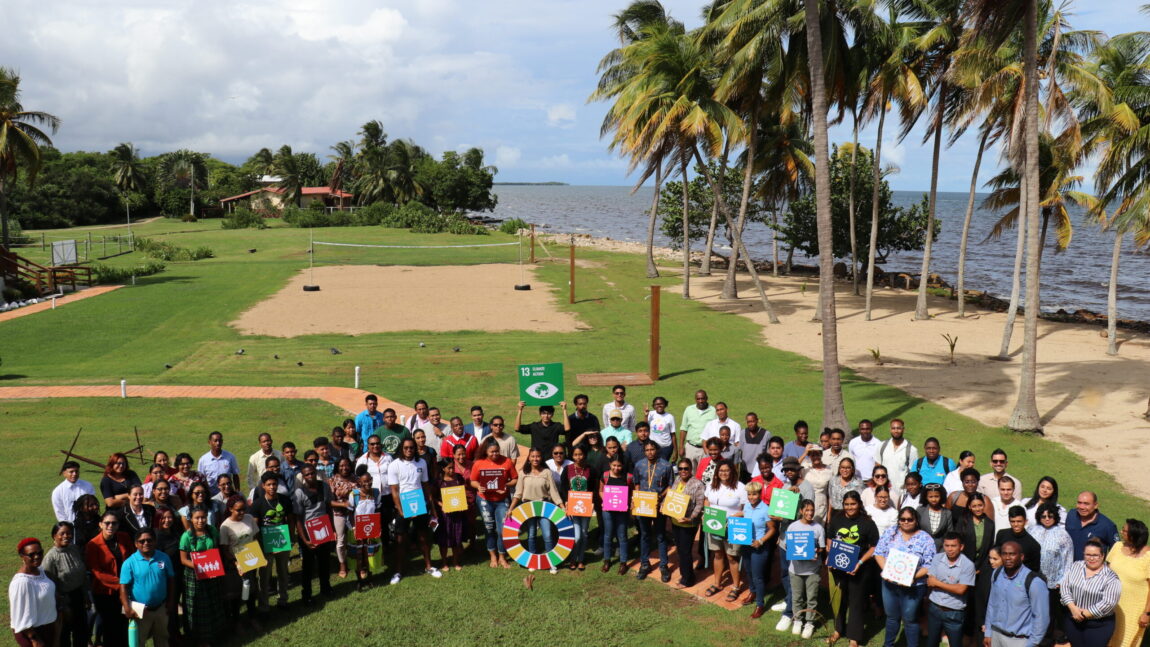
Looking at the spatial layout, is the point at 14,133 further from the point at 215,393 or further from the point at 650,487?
the point at 650,487

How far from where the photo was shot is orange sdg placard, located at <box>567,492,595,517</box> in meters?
10.0

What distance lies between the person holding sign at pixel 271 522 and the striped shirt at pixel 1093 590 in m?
7.79

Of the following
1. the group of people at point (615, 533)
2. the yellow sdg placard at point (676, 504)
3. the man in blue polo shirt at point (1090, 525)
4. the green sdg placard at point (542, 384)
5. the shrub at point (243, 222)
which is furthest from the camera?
the shrub at point (243, 222)

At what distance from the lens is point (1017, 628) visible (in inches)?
288

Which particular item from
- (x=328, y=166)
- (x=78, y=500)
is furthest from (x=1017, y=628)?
(x=328, y=166)

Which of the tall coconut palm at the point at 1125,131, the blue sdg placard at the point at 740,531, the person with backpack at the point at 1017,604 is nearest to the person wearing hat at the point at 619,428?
the blue sdg placard at the point at 740,531

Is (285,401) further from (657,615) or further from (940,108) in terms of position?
(940,108)

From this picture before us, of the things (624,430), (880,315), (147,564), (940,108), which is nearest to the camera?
(147,564)

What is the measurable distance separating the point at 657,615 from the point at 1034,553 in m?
3.82

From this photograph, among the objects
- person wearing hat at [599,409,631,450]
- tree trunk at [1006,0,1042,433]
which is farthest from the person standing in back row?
tree trunk at [1006,0,1042,433]

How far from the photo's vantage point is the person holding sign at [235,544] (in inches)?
336

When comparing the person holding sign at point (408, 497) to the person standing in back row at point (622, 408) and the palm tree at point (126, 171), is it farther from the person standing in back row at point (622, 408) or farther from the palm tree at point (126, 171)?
the palm tree at point (126, 171)

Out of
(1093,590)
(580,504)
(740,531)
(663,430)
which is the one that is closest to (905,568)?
(1093,590)

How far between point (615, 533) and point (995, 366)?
637 inches
